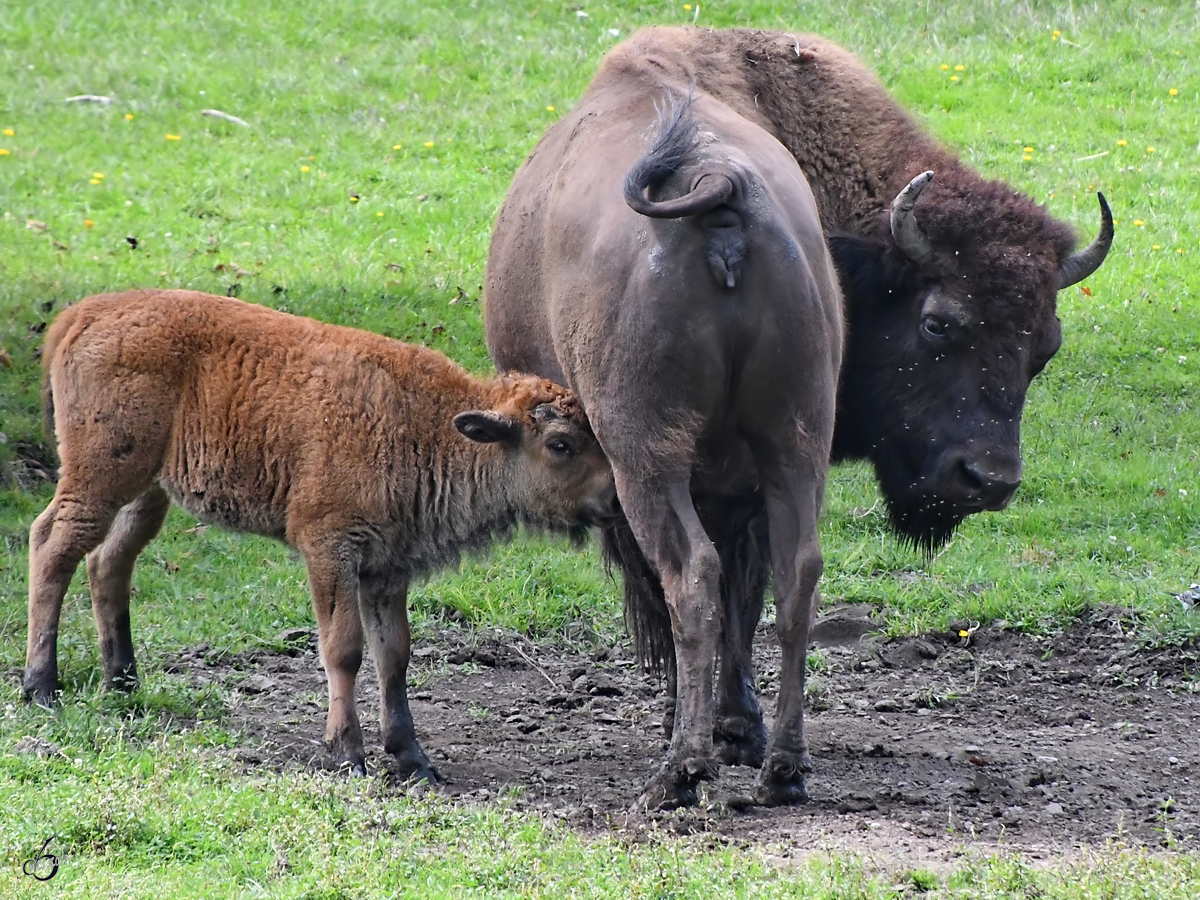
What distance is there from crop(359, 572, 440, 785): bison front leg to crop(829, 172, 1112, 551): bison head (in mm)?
2125

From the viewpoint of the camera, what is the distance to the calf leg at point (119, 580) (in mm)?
6668

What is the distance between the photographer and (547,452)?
6199mm

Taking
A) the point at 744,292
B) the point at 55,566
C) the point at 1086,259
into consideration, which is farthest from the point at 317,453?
the point at 1086,259

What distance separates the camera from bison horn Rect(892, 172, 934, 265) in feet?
21.1

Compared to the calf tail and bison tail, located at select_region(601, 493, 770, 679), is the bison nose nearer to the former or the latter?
bison tail, located at select_region(601, 493, 770, 679)

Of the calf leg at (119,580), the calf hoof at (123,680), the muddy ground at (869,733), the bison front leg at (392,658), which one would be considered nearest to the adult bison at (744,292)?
the muddy ground at (869,733)

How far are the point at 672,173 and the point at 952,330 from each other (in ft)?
Result: 5.32

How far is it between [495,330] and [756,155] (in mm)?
1471

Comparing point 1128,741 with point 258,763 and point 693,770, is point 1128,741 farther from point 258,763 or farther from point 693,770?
point 258,763

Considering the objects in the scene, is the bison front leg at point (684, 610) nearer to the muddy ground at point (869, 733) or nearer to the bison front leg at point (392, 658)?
the muddy ground at point (869, 733)

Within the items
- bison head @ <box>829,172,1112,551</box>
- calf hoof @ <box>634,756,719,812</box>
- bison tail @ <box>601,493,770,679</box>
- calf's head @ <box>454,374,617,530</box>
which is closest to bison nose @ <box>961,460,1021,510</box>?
bison head @ <box>829,172,1112,551</box>

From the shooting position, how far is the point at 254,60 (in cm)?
1644

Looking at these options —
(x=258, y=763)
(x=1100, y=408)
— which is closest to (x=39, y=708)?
(x=258, y=763)

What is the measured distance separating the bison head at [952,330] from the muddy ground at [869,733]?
2.86ft
